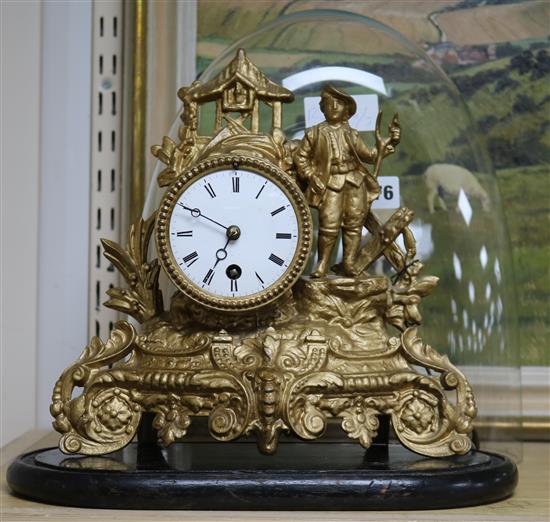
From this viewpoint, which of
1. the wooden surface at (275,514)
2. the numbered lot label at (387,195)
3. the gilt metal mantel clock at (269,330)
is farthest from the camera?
the numbered lot label at (387,195)

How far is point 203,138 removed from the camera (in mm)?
1510

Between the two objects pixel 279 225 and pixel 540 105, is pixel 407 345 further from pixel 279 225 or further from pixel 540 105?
pixel 540 105

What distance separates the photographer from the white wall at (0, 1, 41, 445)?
192 centimetres

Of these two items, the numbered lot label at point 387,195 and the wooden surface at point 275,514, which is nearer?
the wooden surface at point 275,514

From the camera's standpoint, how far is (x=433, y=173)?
176cm

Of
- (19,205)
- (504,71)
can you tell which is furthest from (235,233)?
(504,71)

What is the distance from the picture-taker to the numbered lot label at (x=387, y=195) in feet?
5.59

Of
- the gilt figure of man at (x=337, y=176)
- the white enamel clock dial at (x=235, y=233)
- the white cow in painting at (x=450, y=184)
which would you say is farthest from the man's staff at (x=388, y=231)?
the white cow in painting at (x=450, y=184)

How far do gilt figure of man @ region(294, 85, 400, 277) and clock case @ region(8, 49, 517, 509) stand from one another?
25mm

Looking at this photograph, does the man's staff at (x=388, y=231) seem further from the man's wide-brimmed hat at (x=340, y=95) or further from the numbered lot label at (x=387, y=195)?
the numbered lot label at (x=387, y=195)

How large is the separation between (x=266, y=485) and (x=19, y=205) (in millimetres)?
816

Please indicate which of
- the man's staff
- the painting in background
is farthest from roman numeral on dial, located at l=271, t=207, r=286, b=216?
the painting in background

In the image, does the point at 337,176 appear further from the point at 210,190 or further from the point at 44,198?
the point at 44,198

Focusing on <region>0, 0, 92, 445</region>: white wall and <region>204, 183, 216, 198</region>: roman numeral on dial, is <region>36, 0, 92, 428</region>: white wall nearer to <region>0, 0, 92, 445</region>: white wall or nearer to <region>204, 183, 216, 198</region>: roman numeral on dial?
<region>0, 0, 92, 445</region>: white wall
